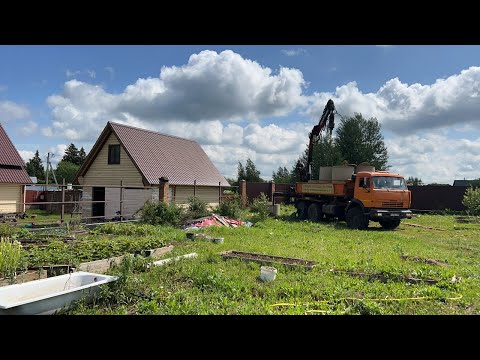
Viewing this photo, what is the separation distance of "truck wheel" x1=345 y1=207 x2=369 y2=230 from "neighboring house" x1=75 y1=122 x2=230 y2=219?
8.58 metres

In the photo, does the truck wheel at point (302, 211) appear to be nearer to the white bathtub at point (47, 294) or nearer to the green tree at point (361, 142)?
the white bathtub at point (47, 294)

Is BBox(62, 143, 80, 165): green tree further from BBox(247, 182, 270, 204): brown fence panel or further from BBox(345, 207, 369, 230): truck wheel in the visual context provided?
BBox(345, 207, 369, 230): truck wheel

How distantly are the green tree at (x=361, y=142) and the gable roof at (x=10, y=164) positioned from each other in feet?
111

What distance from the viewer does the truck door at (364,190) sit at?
579 inches

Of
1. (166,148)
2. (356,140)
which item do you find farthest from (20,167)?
(356,140)

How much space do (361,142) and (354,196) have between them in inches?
1254

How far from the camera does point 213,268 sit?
6.66m

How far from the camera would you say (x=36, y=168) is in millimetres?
62062

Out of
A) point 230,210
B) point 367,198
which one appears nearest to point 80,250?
point 230,210

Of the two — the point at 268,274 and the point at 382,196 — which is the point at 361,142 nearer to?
the point at 382,196

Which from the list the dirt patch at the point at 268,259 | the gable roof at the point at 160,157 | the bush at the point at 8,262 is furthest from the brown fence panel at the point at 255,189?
the bush at the point at 8,262
